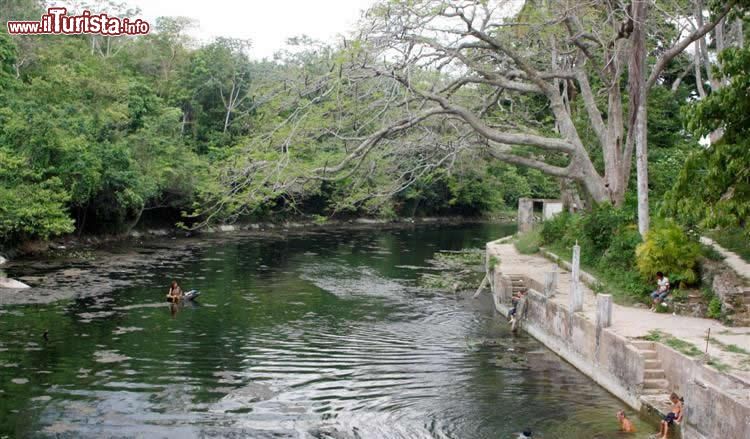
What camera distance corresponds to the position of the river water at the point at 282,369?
576 inches

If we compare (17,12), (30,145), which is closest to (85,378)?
(30,145)

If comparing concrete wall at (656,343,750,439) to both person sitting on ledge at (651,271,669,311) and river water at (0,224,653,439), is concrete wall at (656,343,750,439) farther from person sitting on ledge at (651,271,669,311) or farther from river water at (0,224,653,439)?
person sitting on ledge at (651,271,669,311)

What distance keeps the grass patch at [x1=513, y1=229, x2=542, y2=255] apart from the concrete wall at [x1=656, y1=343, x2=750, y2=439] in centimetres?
2082

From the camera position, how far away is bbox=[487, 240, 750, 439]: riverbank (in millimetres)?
12227

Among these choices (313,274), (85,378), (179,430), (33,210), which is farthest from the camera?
(313,274)

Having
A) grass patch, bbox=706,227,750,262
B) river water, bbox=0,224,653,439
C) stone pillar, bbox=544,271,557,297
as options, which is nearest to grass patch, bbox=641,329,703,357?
river water, bbox=0,224,653,439

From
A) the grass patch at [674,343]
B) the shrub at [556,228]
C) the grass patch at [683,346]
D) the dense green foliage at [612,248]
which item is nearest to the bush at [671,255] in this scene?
the dense green foliage at [612,248]

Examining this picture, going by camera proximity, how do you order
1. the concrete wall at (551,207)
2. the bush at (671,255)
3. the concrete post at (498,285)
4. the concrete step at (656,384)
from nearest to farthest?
the concrete step at (656,384) → the bush at (671,255) → the concrete post at (498,285) → the concrete wall at (551,207)

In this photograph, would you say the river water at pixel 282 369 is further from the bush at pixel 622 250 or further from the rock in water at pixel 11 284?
the bush at pixel 622 250

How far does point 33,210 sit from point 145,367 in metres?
18.3

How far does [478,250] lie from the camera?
4775 cm

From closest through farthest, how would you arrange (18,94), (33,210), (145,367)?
(145,367), (33,210), (18,94)

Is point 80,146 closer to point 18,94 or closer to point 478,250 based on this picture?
point 18,94

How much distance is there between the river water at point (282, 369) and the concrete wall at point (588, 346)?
37 cm
